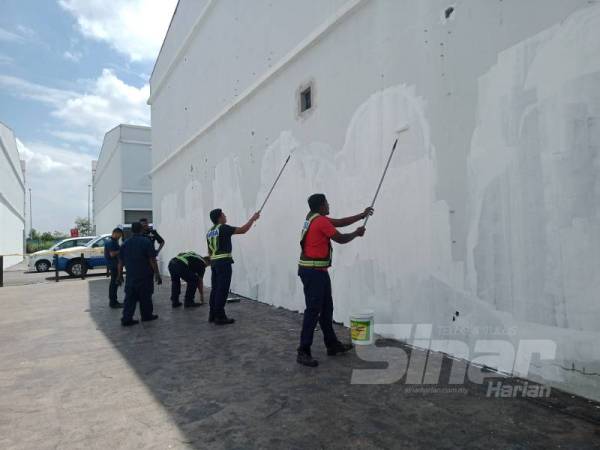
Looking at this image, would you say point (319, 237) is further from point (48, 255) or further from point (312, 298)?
point (48, 255)

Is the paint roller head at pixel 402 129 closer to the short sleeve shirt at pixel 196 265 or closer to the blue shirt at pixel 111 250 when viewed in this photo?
the short sleeve shirt at pixel 196 265

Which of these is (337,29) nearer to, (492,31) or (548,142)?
(492,31)

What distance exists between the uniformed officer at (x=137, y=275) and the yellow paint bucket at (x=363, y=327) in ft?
11.8

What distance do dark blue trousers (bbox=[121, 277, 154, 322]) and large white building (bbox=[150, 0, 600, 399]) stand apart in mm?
2138

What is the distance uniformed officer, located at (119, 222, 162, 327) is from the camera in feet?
21.1

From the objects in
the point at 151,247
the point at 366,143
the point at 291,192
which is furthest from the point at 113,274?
the point at 366,143

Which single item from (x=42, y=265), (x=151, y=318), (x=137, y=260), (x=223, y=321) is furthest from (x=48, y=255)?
(x=223, y=321)

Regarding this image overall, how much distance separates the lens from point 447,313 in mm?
4129

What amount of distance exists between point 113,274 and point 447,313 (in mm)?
6627

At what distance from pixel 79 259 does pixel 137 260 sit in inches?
415

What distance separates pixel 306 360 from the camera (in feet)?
13.3

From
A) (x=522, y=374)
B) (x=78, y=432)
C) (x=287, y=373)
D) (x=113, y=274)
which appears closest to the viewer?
(x=78, y=432)

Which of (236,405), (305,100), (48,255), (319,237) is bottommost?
(236,405)

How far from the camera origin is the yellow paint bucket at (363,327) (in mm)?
4496
